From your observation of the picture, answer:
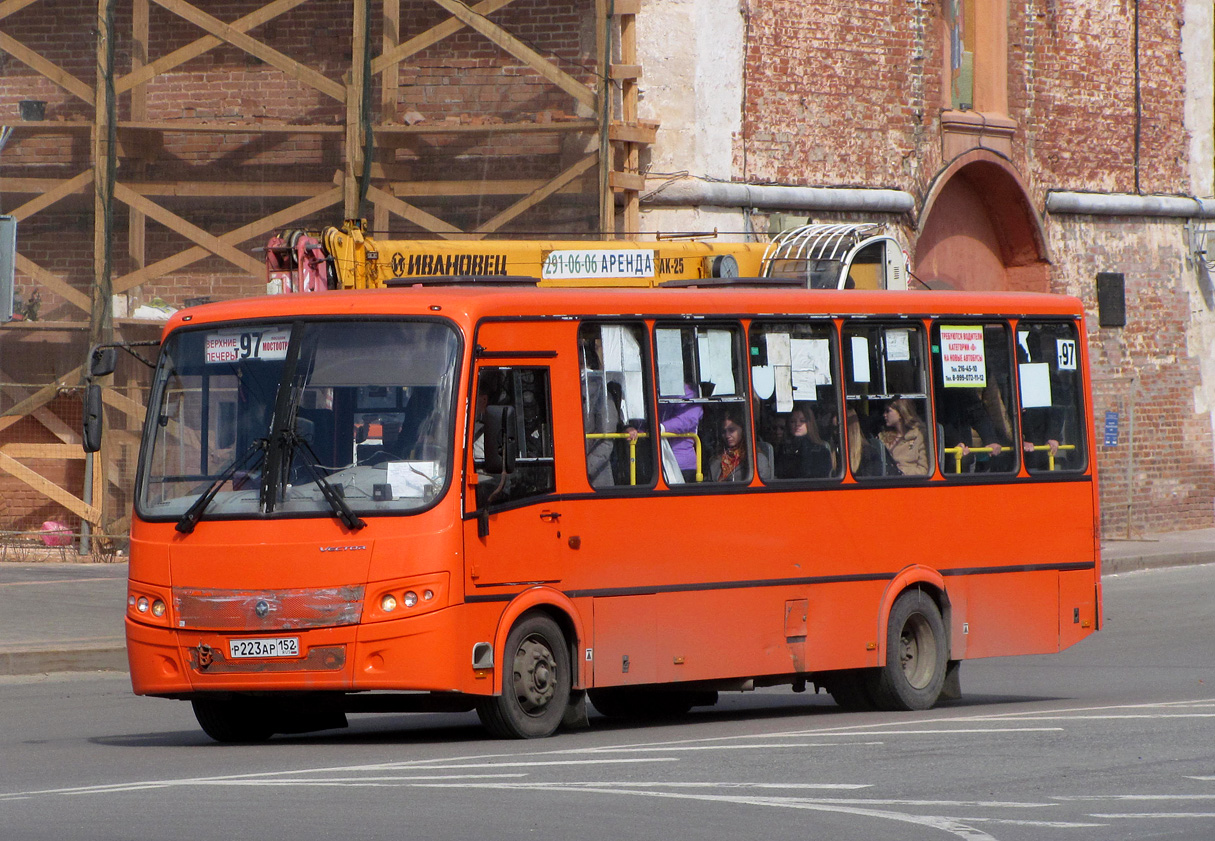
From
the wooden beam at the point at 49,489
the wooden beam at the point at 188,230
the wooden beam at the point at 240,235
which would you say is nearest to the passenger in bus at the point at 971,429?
the wooden beam at the point at 240,235

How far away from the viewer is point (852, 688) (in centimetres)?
1295

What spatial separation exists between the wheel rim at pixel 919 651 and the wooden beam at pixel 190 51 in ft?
39.8

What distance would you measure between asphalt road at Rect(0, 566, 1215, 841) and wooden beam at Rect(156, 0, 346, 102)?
1015 cm

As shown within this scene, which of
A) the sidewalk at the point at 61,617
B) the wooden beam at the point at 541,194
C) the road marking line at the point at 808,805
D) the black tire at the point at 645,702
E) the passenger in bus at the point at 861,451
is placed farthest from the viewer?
the wooden beam at the point at 541,194

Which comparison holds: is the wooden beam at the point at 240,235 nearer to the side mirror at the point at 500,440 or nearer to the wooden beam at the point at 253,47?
the wooden beam at the point at 253,47

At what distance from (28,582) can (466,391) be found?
1021cm

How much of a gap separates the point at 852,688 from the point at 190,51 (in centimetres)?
1221

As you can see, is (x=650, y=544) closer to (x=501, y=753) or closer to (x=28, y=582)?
(x=501, y=753)

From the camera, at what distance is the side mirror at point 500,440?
10.2 m

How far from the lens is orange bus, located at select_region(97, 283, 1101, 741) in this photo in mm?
10242

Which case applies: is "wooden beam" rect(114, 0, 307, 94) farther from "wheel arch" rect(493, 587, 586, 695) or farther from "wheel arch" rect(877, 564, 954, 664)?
"wheel arch" rect(493, 587, 586, 695)

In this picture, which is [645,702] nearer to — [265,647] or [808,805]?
[265,647]

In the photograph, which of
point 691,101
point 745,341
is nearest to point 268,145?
point 691,101

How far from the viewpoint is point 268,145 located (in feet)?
74.3
